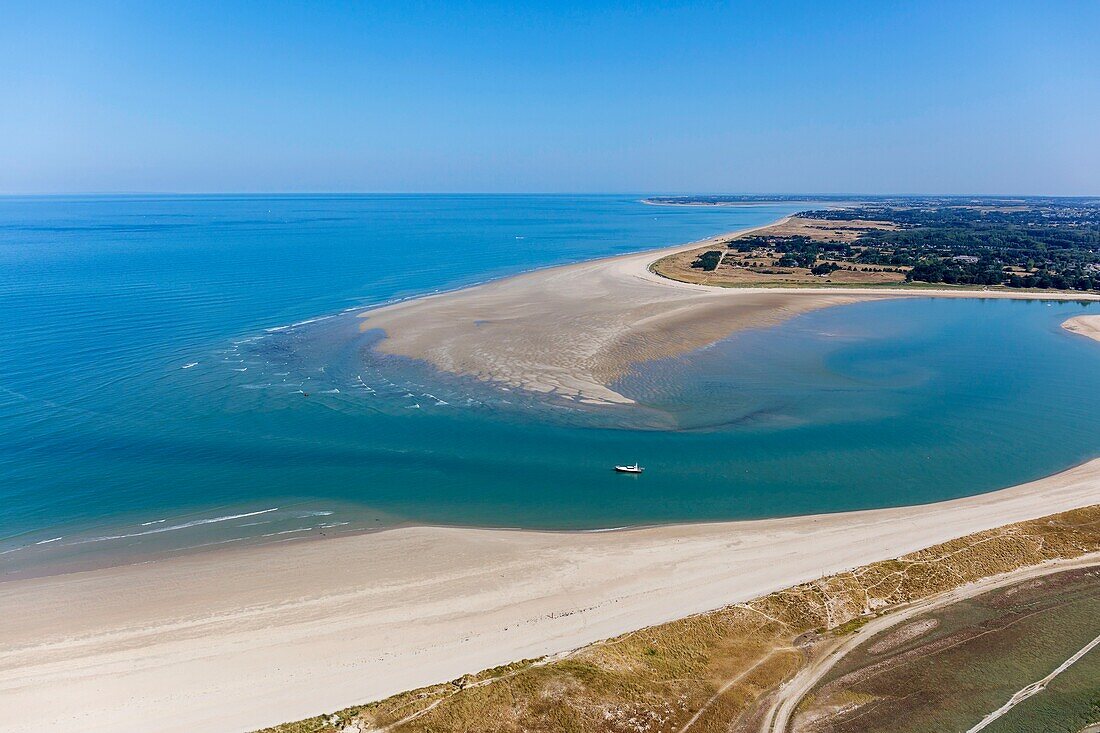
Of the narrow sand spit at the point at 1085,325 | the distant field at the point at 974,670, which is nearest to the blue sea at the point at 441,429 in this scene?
the narrow sand spit at the point at 1085,325

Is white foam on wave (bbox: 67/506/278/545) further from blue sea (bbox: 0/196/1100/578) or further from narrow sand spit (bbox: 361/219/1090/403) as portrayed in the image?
narrow sand spit (bbox: 361/219/1090/403)

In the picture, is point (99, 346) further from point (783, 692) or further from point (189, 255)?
point (189, 255)

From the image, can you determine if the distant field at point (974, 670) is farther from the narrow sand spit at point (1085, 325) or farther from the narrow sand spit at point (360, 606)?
the narrow sand spit at point (1085, 325)

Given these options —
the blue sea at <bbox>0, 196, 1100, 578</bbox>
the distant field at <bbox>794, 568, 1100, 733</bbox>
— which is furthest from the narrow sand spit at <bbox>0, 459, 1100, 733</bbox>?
the distant field at <bbox>794, 568, 1100, 733</bbox>

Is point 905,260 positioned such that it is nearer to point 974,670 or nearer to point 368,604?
point 974,670

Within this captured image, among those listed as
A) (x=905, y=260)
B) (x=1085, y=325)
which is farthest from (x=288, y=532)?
(x=905, y=260)
